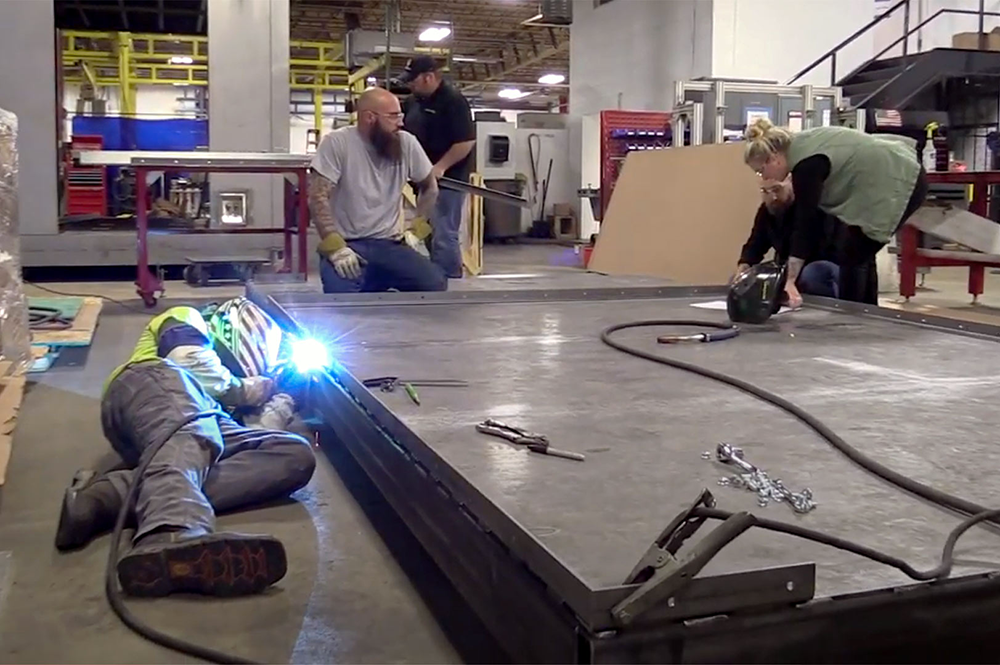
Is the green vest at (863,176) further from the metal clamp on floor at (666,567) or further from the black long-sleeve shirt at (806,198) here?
the metal clamp on floor at (666,567)

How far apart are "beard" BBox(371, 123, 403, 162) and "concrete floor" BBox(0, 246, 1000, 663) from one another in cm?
194

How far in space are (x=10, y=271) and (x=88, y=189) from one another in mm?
6498

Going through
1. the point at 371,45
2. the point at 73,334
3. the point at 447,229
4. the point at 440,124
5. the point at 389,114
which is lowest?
the point at 73,334

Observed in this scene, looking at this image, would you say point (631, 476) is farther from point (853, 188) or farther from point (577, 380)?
point (853, 188)

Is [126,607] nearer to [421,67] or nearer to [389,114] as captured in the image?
[389,114]

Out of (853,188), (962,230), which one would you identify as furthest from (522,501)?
(962,230)

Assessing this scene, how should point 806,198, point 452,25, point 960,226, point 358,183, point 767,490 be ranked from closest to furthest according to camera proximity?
point 767,490, point 806,198, point 358,183, point 960,226, point 452,25

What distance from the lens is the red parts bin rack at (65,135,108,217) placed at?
30.9 feet

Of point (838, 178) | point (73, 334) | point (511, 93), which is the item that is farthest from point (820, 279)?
point (511, 93)

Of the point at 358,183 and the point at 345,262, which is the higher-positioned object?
the point at 358,183

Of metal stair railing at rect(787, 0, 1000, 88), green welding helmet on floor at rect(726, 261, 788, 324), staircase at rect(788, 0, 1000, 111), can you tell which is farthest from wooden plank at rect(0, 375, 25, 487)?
metal stair railing at rect(787, 0, 1000, 88)

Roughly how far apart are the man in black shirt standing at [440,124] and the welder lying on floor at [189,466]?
9.13 ft

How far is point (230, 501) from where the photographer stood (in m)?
2.12

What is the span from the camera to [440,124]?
5.47 meters
